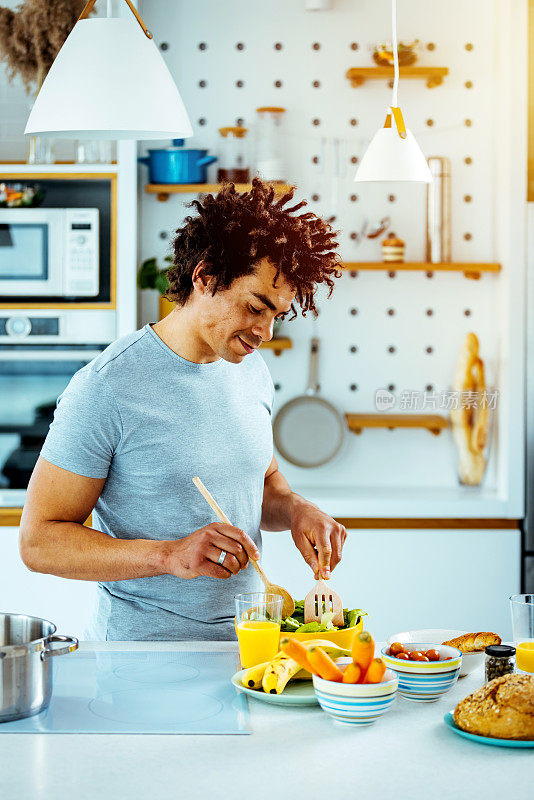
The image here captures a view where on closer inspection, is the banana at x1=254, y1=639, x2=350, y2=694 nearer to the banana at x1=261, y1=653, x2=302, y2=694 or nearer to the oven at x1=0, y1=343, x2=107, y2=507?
the banana at x1=261, y1=653, x2=302, y2=694

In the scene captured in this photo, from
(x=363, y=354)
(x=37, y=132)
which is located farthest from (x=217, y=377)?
(x=363, y=354)

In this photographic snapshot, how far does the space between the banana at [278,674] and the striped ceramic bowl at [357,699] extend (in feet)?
0.30

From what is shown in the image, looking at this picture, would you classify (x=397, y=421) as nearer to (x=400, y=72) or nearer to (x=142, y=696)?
(x=400, y=72)

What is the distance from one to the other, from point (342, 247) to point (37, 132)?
7.21 feet

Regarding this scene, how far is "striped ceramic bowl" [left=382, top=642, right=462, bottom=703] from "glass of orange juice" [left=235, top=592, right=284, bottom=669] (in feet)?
0.62

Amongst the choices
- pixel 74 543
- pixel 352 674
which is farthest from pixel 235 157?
pixel 352 674

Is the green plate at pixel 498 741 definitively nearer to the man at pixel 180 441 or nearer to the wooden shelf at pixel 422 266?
the man at pixel 180 441

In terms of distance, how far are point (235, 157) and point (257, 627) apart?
233cm

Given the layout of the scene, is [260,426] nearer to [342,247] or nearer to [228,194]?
[228,194]

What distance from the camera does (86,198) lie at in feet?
11.0

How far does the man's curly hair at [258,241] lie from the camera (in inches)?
68.9

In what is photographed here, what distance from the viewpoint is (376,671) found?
1368 millimetres

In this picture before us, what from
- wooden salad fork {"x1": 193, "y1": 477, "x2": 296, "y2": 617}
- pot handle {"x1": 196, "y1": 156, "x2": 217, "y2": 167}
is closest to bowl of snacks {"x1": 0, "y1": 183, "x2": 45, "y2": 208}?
pot handle {"x1": 196, "y1": 156, "x2": 217, "y2": 167}

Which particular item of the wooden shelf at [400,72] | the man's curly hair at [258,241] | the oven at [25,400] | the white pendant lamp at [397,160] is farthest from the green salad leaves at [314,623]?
the wooden shelf at [400,72]
